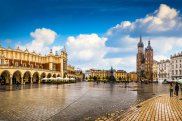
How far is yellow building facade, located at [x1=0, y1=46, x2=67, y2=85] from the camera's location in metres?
66.4

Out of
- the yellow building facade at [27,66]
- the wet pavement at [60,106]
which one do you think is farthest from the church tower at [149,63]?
the wet pavement at [60,106]

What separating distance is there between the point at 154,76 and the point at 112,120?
170245 mm

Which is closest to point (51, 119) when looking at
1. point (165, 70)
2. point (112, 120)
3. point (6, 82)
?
point (112, 120)

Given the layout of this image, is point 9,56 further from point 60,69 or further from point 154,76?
point 154,76

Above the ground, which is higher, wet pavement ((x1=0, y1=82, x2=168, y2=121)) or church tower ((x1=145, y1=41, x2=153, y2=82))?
church tower ((x1=145, y1=41, x2=153, y2=82))

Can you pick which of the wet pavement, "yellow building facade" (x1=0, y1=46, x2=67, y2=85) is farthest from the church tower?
the wet pavement

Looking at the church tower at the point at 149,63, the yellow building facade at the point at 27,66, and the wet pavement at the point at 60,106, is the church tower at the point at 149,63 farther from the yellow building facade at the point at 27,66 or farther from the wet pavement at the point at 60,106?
the wet pavement at the point at 60,106

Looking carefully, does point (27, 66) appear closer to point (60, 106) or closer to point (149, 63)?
point (60, 106)

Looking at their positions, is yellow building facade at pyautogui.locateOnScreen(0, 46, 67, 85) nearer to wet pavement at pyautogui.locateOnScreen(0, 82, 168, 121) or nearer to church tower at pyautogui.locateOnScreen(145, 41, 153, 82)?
wet pavement at pyautogui.locateOnScreen(0, 82, 168, 121)

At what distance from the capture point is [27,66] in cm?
8706

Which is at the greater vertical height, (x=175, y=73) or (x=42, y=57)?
(x=42, y=57)

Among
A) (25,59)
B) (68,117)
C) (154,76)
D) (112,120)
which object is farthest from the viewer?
(154,76)

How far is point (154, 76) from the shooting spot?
572 feet

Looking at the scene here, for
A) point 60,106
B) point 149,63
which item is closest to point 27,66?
point 60,106
